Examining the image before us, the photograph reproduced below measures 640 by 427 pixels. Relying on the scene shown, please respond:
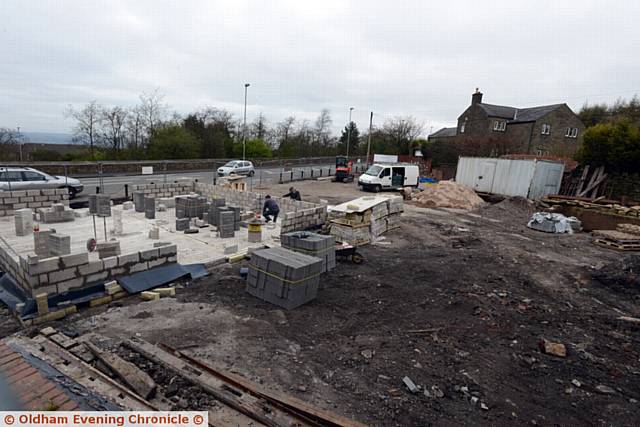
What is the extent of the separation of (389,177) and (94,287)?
2067 cm

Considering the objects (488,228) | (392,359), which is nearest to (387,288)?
(392,359)

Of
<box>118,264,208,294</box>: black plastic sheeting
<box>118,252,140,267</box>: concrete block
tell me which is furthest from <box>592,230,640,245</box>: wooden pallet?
<box>118,252,140,267</box>: concrete block

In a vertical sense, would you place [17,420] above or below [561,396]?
above

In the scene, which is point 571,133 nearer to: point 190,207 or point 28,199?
point 190,207

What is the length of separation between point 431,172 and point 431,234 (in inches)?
855

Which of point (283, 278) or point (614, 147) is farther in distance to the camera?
point (614, 147)

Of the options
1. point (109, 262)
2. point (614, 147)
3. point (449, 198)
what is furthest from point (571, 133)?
point (109, 262)

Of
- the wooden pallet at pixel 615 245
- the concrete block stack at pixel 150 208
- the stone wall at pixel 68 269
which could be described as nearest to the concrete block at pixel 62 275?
the stone wall at pixel 68 269

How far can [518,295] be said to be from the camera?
775cm

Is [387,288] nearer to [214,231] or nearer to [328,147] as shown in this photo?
[214,231]

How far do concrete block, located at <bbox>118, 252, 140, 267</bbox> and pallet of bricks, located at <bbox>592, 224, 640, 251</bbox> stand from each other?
1520 cm

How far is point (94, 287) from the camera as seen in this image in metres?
6.68

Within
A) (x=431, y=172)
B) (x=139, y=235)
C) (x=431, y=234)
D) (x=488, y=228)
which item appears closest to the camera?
(x=139, y=235)

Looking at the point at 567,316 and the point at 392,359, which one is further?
the point at 567,316
